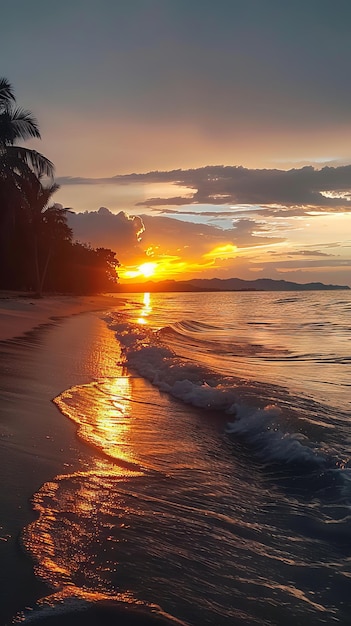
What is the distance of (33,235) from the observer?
166 feet

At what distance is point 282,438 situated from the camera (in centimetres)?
560

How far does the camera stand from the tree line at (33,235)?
28266 mm

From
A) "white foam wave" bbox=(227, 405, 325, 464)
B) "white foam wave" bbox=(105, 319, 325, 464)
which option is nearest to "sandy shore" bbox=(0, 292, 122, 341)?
"white foam wave" bbox=(105, 319, 325, 464)

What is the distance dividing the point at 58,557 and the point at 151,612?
63cm

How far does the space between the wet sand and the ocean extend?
88 mm

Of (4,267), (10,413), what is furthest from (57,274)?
(10,413)

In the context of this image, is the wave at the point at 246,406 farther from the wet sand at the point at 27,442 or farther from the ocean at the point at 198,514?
the wet sand at the point at 27,442

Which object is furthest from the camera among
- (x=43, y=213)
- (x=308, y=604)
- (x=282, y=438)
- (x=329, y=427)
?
(x=43, y=213)

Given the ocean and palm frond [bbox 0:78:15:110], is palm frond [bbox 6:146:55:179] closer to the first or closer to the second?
palm frond [bbox 0:78:15:110]

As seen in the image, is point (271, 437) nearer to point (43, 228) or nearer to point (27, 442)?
point (27, 442)

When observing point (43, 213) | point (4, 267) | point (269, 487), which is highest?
point (43, 213)

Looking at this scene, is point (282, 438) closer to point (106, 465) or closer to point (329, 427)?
point (329, 427)

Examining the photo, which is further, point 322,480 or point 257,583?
point 322,480

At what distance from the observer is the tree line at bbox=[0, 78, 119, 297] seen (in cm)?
2827
